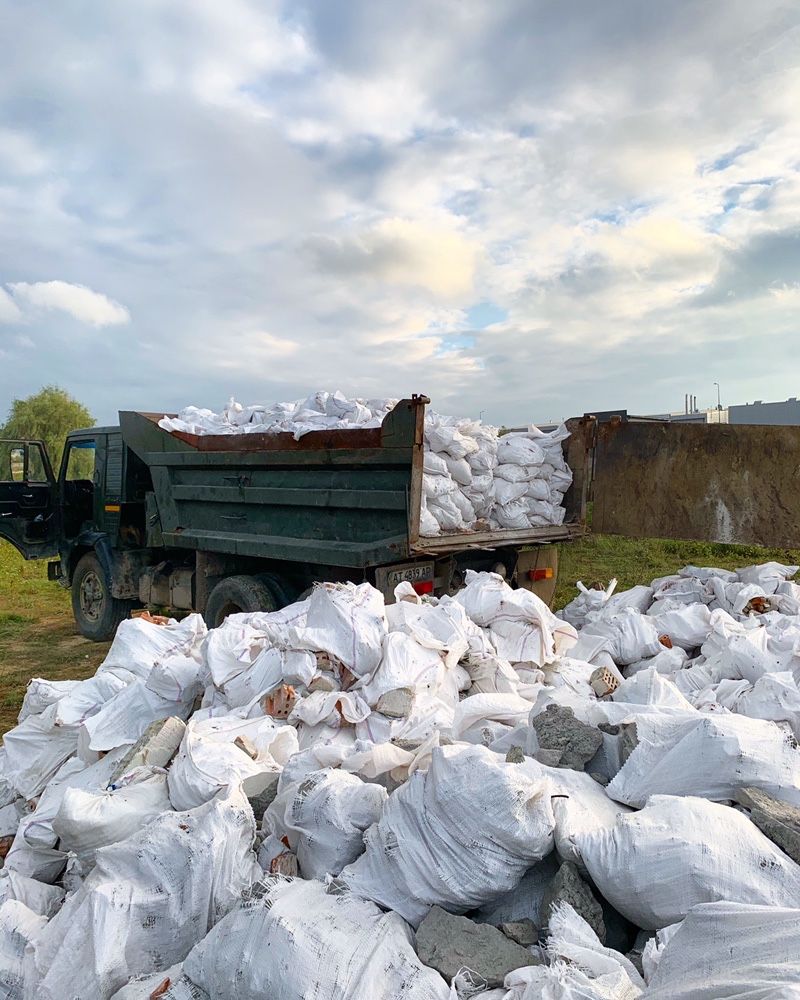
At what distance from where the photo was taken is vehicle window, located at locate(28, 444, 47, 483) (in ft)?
25.8

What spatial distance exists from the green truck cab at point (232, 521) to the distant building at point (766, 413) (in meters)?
11.3

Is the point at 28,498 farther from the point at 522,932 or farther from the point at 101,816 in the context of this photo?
the point at 522,932

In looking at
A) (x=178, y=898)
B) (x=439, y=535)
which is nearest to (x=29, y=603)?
(x=439, y=535)

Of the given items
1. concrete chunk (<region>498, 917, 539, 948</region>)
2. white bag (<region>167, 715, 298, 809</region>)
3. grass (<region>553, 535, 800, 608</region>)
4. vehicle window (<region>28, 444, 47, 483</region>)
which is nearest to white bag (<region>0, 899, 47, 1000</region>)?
white bag (<region>167, 715, 298, 809</region>)

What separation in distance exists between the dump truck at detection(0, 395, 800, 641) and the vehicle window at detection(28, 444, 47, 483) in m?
1.02

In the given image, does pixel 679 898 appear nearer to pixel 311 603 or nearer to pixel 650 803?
pixel 650 803

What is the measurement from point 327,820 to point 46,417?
2552cm

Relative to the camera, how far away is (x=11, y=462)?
781cm

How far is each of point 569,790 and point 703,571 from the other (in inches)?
162

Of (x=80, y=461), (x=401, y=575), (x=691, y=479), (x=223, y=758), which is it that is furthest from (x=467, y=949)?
(x=80, y=461)

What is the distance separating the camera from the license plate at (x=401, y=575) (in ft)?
15.6

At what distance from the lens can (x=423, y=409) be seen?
4492 mm

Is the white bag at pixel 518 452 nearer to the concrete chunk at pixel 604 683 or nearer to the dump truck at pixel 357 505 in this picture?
the dump truck at pixel 357 505

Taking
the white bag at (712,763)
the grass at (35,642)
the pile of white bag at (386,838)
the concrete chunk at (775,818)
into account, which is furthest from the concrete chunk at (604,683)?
the grass at (35,642)
